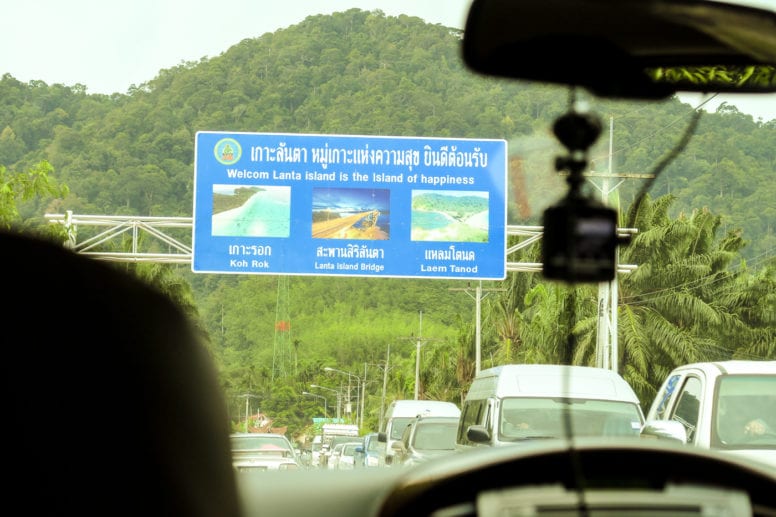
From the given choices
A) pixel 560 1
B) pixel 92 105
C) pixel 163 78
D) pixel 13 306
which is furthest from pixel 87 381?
pixel 163 78

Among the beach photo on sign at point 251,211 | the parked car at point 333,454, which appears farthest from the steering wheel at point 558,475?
the parked car at point 333,454

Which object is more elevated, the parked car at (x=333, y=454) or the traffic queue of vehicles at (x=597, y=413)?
the traffic queue of vehicles at (x=597, y=413)

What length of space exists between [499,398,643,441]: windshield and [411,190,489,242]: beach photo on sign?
34.6 feet

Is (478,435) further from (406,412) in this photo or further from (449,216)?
(406,412)

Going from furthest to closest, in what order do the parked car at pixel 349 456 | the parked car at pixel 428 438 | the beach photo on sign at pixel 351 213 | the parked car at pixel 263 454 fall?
the parked car at pixel 349 456 < the beach photo on sign at pixel 351 213 < the parked car at pixel 428 438 < the parked car at pixel 263 454

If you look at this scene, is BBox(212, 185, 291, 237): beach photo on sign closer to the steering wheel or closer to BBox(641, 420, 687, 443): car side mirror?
BBox(641, 420, 687, 443): car side mirror

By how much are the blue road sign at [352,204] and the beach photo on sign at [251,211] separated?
0.02 m

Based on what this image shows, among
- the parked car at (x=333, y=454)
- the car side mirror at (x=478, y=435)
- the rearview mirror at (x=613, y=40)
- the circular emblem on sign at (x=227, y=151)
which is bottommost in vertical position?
the parked car at (x=333, y=454)

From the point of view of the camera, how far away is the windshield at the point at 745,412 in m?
9.10

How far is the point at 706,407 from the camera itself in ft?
30.8

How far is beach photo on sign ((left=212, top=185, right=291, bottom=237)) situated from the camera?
23953mm

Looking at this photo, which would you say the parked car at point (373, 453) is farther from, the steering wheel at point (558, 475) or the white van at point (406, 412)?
the steering wheel at point (558, 475)

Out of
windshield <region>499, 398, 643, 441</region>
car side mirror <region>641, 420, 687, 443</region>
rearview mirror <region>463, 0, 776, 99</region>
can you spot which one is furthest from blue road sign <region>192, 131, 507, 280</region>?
rearview mirror <region>463, 0, 776, 99</region>

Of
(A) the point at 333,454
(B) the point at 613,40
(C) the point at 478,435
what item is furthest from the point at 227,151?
(B) the point at 613,40
